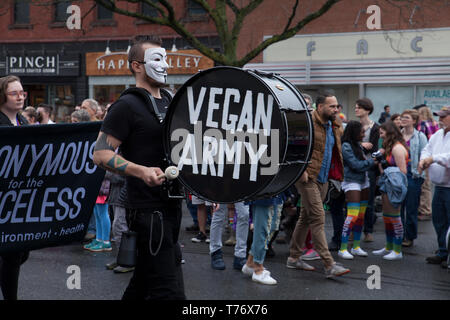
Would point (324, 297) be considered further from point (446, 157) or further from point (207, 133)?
point (207, 133)

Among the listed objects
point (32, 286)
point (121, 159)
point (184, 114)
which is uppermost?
point (184, 114)

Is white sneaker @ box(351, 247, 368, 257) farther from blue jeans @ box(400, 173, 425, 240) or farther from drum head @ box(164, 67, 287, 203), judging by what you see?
drum head @ box(164, 67, 287, 203)

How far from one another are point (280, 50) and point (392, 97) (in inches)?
165

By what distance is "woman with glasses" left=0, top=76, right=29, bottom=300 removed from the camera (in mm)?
4488

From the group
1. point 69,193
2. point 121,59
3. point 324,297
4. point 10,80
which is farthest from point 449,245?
point 121,59

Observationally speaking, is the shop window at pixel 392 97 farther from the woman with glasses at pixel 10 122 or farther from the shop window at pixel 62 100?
the woman with glasses at pixel 10 122

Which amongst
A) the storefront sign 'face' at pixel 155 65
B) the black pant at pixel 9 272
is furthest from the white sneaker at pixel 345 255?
the storefront sign 'face' at pixel 155 65

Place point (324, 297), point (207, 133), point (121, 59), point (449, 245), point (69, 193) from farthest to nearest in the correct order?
point (121, 59) → point (324, 297) → point (449, 245) → point (69, 193) → point (207, 133)

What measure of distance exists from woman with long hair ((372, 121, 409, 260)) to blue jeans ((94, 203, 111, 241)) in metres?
3.46

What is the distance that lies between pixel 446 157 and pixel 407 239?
6.00ft

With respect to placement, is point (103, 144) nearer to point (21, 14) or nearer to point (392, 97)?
point (392, 97)

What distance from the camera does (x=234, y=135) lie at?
3162 mm

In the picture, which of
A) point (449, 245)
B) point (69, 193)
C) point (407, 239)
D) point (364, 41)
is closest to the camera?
point (69, 193)
